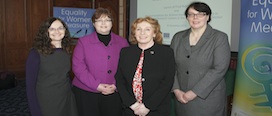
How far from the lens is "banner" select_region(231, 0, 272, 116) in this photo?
1924 mm

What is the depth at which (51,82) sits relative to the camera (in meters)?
1.83

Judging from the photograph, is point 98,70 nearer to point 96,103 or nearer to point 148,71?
point 96,103

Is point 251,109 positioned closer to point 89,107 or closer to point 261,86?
point 261,86

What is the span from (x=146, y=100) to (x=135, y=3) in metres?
3.06

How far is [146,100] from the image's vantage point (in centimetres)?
178

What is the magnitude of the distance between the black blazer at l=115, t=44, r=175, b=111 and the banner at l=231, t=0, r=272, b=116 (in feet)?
2.37

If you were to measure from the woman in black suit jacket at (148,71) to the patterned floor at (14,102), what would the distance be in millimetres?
2331

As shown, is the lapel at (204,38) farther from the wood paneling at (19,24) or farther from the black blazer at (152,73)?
the wood paneling at (19,24)

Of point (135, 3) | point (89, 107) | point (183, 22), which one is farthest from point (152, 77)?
point (135, 3)

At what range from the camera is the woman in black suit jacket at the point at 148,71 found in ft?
5.79

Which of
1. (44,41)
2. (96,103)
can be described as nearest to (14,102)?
(96,103)

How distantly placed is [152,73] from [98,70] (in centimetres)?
50

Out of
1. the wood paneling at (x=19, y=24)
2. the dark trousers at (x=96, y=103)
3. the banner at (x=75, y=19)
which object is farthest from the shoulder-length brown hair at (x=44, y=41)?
the wood paneling at (x=19, y=24)

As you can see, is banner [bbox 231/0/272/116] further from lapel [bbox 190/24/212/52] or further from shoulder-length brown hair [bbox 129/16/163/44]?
shoulder-length brown hair [bbox 129/16/163/44]
